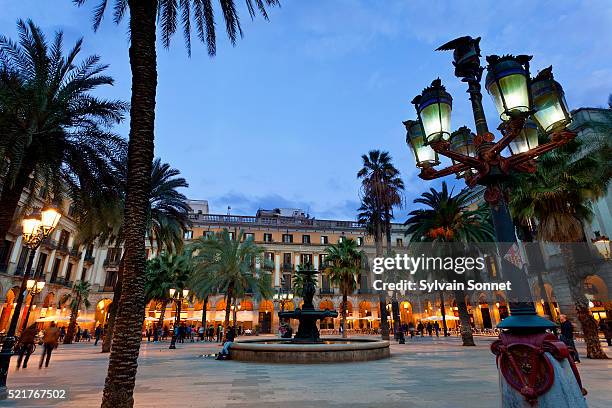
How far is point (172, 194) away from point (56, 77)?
10982 mm

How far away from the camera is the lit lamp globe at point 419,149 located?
18.2 ft

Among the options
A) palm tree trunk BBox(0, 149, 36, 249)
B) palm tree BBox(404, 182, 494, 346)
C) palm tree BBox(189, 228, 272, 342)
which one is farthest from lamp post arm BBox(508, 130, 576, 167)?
palm tree BBox(189, 228, 272, 342)

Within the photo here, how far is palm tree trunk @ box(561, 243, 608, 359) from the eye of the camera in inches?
566

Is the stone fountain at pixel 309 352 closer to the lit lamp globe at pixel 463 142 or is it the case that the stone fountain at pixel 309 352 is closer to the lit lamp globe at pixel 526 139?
the lit lamp globe at pixel 463 142

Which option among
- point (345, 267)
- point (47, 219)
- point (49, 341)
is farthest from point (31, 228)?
point (345, 267)

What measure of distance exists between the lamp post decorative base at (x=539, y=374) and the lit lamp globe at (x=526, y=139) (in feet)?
9.99

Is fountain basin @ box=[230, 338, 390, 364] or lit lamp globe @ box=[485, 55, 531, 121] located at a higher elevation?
lit lamp globe @ box=[485, 55, 531, 121]

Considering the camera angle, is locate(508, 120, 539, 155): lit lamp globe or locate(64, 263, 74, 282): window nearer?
locate(508, 120, 539, 155): lit lamp globe

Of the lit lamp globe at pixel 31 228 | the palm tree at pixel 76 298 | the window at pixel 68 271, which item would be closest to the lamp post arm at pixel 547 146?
the lit lamp globe at pixel 31 228

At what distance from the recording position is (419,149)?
5.68m

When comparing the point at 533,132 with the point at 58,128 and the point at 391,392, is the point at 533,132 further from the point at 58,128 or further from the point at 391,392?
the point at 58,128

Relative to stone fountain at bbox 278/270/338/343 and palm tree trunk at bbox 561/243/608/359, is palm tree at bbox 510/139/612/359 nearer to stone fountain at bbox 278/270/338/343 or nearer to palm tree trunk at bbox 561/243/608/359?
palm tree trunk at bbox 561/243/608/359

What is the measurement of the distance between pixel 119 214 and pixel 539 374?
50.4 feet

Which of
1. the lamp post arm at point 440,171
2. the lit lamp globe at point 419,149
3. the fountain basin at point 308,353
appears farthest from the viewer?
the fountain basin at point 308,353
